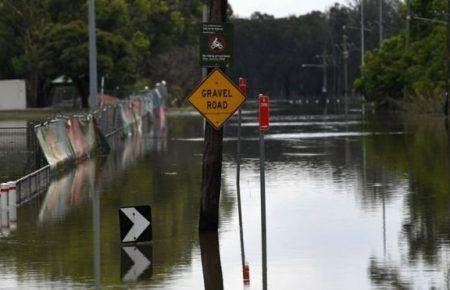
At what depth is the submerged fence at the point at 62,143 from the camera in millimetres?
19953

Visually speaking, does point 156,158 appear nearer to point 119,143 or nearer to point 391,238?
point 119,143

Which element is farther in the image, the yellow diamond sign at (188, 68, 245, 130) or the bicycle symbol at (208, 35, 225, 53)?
the bicycle symbol at (208, 35, 225, 53)

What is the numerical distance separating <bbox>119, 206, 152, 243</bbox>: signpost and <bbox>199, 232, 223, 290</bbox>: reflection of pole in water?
2.54 feet

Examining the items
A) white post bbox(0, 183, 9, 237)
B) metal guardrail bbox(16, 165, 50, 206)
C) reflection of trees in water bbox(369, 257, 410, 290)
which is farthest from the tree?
reflection of trees in water bbox(369, 257, 410, 290)

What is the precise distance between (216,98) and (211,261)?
8.00ft

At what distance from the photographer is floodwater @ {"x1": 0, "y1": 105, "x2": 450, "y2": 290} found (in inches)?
540

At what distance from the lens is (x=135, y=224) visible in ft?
53.9

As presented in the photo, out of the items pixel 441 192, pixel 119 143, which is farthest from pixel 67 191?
pixel 119 143

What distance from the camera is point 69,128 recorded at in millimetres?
31453

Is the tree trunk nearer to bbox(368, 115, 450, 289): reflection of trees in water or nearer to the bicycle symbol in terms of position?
bbox(368, 115, 450, 289): reflection of trees in water

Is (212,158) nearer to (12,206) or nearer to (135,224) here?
(135,224)

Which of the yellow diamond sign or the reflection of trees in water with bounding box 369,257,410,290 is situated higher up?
the yellow diamond sign

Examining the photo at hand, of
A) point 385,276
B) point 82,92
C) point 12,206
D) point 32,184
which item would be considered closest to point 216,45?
point 385,276

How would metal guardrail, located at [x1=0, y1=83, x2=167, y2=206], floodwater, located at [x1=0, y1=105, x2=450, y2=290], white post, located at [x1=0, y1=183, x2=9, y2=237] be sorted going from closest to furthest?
floodwater, located at [x1=0, y1=105, x2=450, y2=290]
white post, located at [x1=0, y1=183, x2=9, y2=237]
metal guardrail, located at [x1=0, y1=83, x2=167, y2=206]
